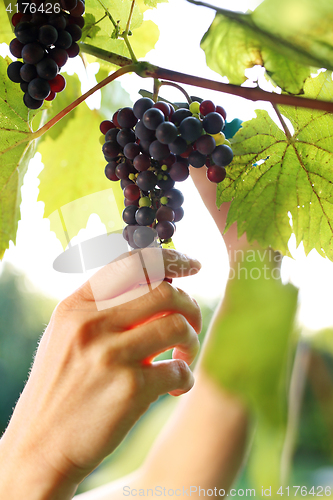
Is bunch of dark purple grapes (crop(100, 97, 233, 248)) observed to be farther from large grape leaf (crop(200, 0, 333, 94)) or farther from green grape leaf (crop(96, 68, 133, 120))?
green grape leaf (crop(96, 68, 133, 120))

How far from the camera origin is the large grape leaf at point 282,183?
0.27 meters

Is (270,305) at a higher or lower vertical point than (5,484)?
higher

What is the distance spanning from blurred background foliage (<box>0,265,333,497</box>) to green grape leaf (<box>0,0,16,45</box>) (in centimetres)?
39

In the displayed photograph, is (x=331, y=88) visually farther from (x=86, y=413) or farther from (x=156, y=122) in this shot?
(x=86, y=413)

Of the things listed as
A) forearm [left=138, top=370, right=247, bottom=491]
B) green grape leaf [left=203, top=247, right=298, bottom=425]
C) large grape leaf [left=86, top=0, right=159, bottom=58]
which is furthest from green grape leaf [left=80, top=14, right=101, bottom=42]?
forearm [left=138, top=370, right=247, bottom=491]

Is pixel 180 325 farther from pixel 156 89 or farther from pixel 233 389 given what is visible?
pixel 233 389

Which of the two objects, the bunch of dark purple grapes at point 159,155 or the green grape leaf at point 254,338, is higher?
the bunch of dark purple grapes at point 159,155

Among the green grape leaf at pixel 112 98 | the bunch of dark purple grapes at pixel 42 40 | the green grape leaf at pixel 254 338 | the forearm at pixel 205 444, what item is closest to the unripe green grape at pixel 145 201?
the bunch of dark purple grapes at pixel 42 40

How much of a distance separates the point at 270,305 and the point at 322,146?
0.40 metres

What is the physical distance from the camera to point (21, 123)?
0.31 meters

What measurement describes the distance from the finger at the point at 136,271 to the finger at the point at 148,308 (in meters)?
0.01

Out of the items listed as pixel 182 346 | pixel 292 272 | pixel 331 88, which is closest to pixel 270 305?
pixel 292 272

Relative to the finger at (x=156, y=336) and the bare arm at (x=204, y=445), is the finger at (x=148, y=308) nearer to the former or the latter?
the finger at (x=156, y=336)

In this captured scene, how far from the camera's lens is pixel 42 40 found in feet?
0.78
